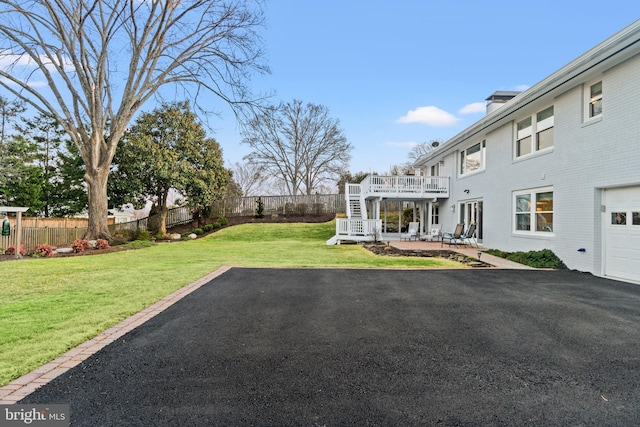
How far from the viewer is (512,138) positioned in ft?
38.6

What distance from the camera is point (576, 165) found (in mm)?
8641

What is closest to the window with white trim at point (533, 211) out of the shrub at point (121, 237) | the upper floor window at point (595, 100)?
the upper floor window at point (595, 100)

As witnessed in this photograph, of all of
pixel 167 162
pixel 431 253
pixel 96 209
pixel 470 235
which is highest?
pixel 167 162

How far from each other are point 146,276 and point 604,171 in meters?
10.8

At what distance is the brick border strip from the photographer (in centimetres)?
246

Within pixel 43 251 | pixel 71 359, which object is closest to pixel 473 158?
pixel 71 359

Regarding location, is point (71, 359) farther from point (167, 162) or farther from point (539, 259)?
point (167, 162)

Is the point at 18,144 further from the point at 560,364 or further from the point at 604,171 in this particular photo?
the point at 604,171

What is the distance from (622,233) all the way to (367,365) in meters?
7.90

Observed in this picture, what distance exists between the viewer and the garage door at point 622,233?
23.6 ft

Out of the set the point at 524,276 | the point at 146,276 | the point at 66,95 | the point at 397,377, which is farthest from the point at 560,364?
the point at 66,95

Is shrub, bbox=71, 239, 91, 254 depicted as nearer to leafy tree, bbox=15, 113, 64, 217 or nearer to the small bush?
the small bush

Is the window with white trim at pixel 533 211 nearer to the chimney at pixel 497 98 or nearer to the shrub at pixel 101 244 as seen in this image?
the chimney at pixel 497 98

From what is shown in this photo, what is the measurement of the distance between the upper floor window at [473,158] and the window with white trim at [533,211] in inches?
132
